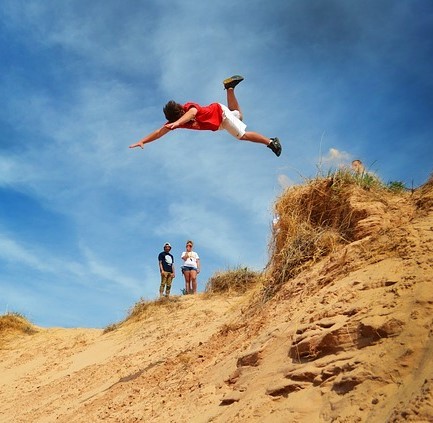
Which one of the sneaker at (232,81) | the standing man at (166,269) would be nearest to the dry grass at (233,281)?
the standing man at (166,269)

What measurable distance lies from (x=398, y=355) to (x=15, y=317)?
14.2 meters

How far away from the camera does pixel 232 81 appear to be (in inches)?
267

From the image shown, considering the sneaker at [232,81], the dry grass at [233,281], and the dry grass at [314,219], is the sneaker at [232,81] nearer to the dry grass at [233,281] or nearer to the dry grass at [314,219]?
the dry grass at [314,219]

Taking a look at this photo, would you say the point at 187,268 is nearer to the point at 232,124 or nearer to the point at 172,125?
the point at 232,124

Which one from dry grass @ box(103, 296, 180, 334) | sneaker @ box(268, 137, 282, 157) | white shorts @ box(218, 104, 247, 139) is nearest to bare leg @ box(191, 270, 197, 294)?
dry grass @ box(103, 296, 180, 334)

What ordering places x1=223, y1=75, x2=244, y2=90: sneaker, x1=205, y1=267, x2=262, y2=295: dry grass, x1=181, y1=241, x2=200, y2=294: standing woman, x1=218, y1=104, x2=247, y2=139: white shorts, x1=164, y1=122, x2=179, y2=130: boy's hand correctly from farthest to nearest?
x1=181, y1=241, x2=200, y2=294: standing woman → x1=205, y1=267, x2=262, y2=295: dry grass → x1=223, y1=75, x2=244, y2=90: sneaker → x1=218, y1=104, x2=247, y2=139: white shorts → x1=164, y1=122, x2=179, y2=130: boy's hand

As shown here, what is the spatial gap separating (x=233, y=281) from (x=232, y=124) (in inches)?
182

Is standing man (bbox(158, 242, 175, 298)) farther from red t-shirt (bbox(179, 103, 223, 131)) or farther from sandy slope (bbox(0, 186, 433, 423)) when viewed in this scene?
red t-shirt (bbox(179, 103, 223, 131))

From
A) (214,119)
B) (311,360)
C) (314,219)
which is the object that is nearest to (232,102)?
(214,119)

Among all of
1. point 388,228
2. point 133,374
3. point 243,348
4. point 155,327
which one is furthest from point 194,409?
point 155,327

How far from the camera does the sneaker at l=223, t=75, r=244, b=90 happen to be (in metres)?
6.76

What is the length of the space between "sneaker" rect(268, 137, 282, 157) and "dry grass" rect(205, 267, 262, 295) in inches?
155

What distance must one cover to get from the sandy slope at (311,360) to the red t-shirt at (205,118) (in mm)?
2221

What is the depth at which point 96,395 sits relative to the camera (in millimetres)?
6184
